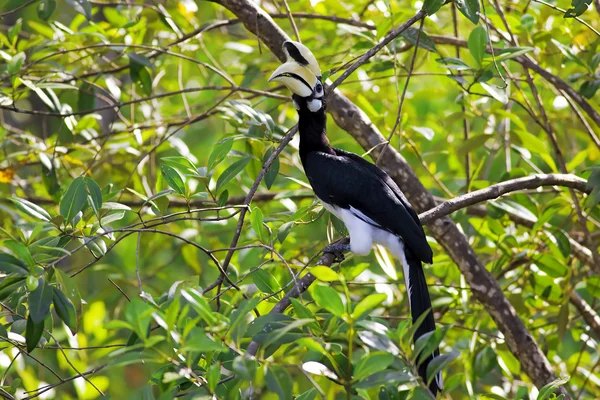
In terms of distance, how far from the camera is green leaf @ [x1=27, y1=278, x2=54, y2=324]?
1.57 metres

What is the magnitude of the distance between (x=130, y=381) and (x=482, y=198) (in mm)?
4237

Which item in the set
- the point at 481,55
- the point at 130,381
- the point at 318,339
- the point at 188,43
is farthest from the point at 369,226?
the point at 130,381

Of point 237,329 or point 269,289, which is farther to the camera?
point 269,289

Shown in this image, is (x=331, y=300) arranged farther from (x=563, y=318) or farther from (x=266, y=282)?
(x=563, y=318)

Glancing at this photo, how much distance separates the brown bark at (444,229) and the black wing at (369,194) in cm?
13

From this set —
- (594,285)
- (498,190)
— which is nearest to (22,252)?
(498,190)

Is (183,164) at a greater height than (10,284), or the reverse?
(183,164)

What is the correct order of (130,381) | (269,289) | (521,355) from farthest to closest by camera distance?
1. (130,381)
2. (521,355)
3. (269,289)

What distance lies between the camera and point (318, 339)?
149cm

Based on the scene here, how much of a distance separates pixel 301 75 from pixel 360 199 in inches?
19.6

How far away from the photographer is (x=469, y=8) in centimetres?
214

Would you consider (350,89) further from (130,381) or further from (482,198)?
(130,381)

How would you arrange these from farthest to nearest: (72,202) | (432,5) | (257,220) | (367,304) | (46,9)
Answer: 1. (46,9)
2. (432,5)
3. (257,220)
4. (72,202)
5. (367,304)

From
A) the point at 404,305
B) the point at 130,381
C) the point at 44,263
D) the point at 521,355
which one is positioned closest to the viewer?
the point at 44,263
